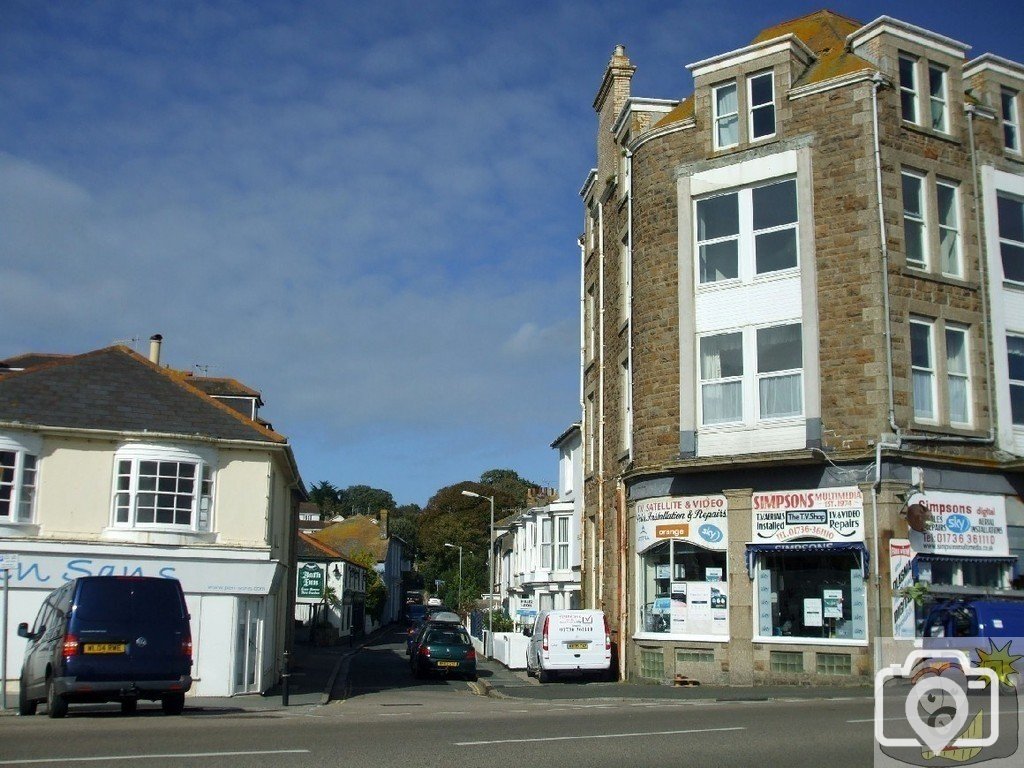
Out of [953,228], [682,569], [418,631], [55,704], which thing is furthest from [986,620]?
[418,631]

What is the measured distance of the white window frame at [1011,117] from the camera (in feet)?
84.2

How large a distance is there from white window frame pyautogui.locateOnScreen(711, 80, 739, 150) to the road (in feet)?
43.5

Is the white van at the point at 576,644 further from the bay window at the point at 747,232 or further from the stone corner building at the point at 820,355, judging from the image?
the bay window at the point at 747,232

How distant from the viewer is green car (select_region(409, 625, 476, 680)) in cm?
3180

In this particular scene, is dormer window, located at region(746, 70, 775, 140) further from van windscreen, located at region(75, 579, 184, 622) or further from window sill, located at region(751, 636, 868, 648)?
van windscreen, located at region(75, 579, 184, 622)

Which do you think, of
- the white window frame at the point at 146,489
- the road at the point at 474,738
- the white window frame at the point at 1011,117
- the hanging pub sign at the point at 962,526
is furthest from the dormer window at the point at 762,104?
the white window frame at the point at 146,489

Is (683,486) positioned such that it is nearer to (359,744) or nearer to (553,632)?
(553,632)

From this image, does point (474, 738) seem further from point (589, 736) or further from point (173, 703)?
point (173, 703)

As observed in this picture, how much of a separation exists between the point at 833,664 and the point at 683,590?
3.70 m

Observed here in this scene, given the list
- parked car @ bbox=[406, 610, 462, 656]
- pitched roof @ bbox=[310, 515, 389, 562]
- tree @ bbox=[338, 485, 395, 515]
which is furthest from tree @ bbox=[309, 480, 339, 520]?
parked car @ bbox=[406, 610, 462, 656]

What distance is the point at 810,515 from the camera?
22656 millimetres

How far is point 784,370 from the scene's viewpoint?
23719 mm

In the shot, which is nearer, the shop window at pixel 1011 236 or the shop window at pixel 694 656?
the shop window at pixel 694 656

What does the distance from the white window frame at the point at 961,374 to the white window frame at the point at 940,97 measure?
4.70 m
